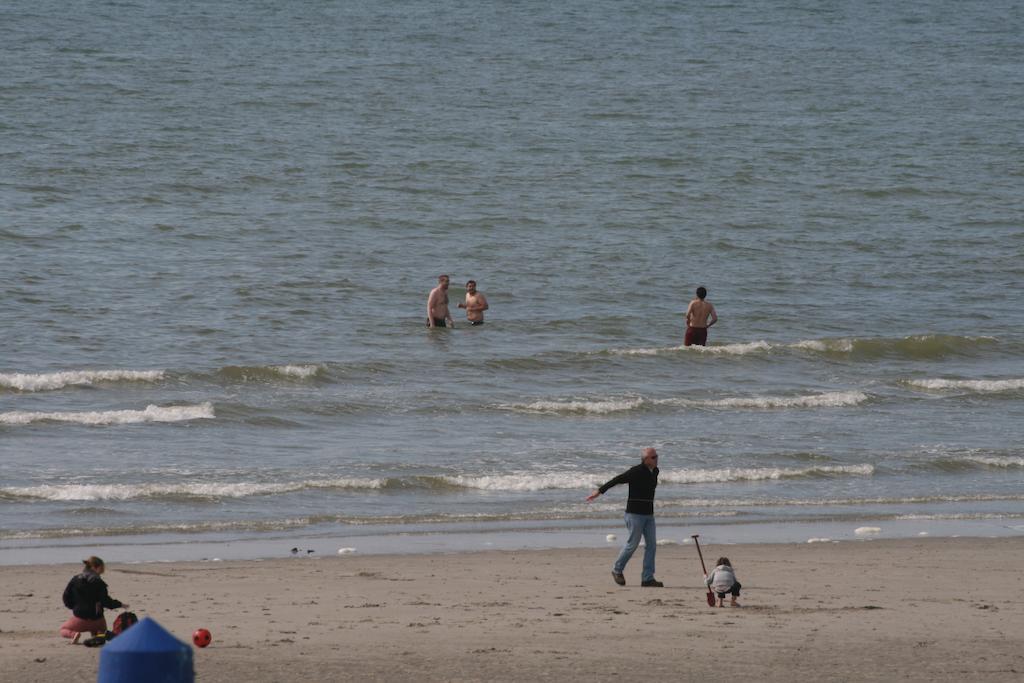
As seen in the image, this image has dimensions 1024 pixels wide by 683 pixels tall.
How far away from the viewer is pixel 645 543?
13.0m

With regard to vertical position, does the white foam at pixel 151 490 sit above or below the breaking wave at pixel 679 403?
below

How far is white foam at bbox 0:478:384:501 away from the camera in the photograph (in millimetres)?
16611

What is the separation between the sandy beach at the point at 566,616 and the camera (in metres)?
9.92

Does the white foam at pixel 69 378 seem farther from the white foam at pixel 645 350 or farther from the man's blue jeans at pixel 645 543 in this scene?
the man's blue jeans at pixel 645 543

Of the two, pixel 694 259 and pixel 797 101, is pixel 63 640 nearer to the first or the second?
pixel 694 259

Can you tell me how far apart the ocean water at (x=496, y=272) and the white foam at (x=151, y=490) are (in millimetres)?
54

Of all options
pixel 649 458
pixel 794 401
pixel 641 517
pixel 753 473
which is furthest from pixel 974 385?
pixel 641 517

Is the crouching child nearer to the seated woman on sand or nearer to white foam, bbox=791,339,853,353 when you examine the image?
the seated woman on sand

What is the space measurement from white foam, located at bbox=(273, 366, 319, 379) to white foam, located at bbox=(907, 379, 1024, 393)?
9509mm

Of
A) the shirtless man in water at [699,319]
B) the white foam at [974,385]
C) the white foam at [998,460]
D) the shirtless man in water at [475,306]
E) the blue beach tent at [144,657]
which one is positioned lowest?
the white foam at [998,460]

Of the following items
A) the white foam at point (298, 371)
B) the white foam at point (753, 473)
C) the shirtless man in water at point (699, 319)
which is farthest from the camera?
the shirtless man in water at point (699, 319)

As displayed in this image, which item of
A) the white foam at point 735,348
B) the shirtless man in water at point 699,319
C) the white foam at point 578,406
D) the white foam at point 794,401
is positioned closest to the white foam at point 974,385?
the white foam at point 794,401

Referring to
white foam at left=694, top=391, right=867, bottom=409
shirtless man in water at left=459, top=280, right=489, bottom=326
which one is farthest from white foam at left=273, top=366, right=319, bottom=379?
white foam at left=694, top=391, right=867, bottom=409

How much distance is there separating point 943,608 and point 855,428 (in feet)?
31.1
